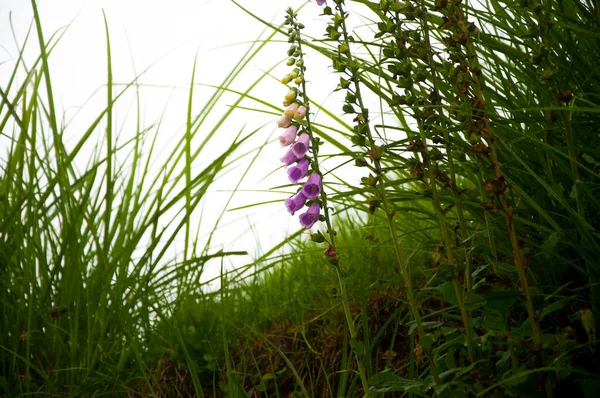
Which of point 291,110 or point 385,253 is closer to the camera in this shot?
point 291,110

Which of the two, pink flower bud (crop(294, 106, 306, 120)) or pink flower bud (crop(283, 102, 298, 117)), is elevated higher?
pink flower bud (crop(283, 102, 298, 117))

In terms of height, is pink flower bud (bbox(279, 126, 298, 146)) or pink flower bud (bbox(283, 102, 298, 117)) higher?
pink flower bud (bbox(283, 102, 298, 117))

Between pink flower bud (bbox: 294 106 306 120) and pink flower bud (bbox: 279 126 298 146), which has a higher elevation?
pink flower bud (bbox: 294 106 306 120)

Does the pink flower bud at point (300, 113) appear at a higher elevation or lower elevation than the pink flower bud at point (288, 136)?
higher

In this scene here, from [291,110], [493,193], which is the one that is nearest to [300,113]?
[291,110]

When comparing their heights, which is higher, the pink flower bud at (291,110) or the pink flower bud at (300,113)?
the pink flower bud at (291,110)

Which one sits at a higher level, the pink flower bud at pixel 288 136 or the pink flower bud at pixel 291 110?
the pink flower bud at pixel 291 110

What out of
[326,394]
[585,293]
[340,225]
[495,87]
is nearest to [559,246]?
[585,293]

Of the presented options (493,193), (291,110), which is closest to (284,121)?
(291,110)

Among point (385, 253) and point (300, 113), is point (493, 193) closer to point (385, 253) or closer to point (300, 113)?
point (300, 113)

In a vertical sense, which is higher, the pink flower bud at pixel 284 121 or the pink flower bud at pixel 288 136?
the pink flower bud at pixel 284 121

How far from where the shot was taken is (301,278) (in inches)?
136

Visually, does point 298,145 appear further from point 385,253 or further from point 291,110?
point 385,253

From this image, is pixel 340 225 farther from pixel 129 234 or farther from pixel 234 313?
pixel 129 234
